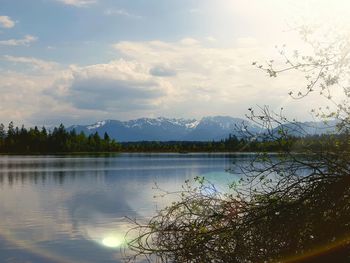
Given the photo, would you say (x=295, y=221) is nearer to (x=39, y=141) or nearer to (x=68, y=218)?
(x=68, y=218)

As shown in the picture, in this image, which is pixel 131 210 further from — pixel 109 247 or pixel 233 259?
pixel 233 259

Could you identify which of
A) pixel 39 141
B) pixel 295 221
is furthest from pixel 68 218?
pixel 39 141

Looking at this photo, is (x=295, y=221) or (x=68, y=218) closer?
(x=295, y=221)

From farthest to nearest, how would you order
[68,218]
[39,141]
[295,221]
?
1. [39,141]
2. [68,218]
3. [295,221]

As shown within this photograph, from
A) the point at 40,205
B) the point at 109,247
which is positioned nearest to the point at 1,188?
the point at 40,205

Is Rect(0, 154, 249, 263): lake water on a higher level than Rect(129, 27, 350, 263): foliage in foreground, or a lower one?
lower

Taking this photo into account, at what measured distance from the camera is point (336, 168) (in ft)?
26.0

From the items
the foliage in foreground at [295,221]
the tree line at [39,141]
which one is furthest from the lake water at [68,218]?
the tree line at [39,141]

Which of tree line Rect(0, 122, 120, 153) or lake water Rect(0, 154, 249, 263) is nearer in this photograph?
lake water Rect(0, 154, 249, 263)

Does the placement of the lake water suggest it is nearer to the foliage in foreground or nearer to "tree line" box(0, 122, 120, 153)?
the foliage in foreground

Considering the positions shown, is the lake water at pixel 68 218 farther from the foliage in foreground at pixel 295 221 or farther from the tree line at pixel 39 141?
the tree line at pixel 39 141

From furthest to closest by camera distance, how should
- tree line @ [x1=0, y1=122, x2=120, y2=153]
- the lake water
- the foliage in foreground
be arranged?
tree line @ [x1=0, y1=122, x2=120, y2=153] < the lake water < the foliage in foreground

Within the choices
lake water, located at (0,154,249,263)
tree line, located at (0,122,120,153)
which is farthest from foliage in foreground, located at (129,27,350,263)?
tree line, located at (0,122,120,153)

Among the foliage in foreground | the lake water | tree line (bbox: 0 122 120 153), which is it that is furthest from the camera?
tree line (bbox: 0 122 120 153)
